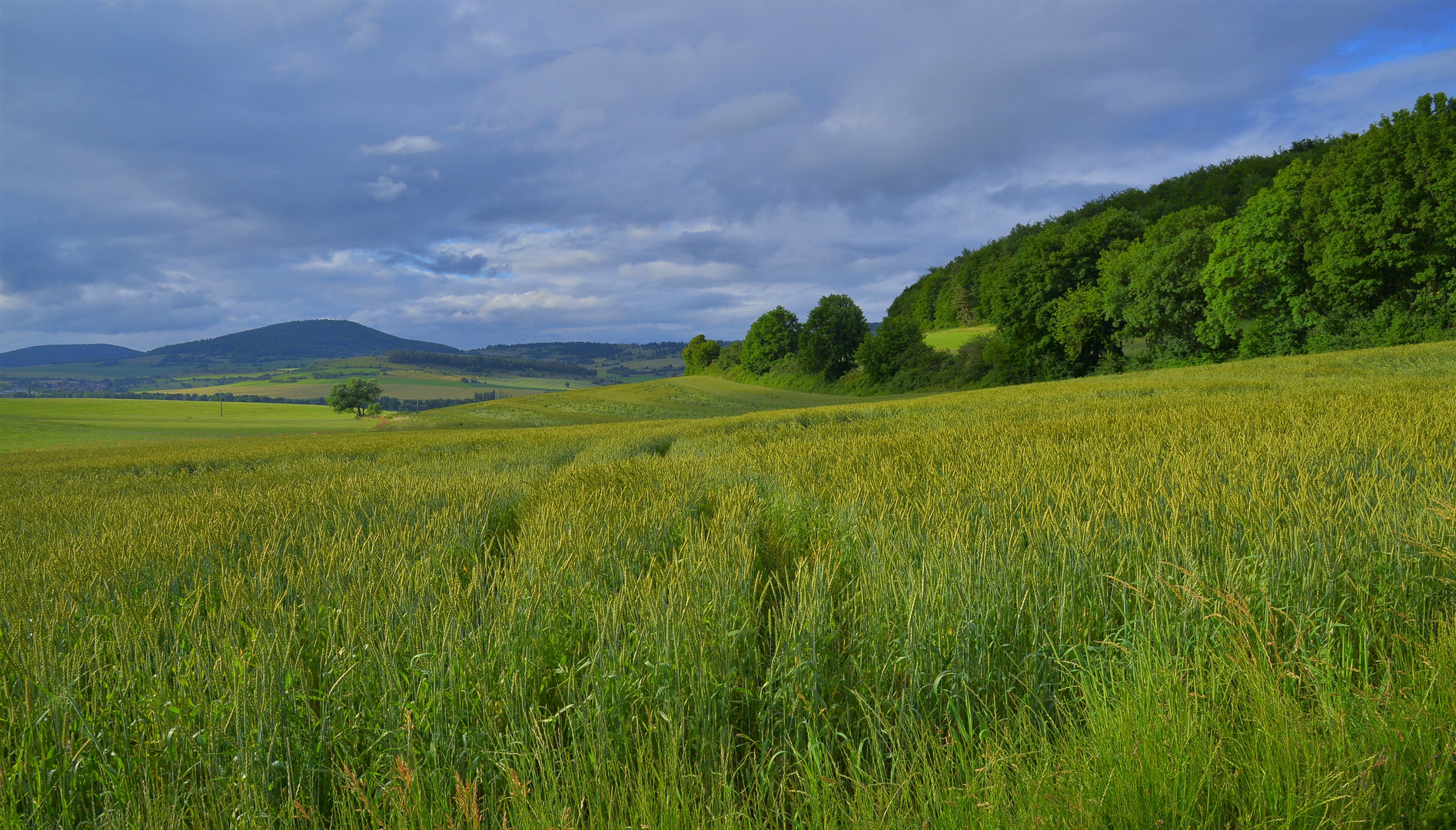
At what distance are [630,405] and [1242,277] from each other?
151 ft

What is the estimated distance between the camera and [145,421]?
5819 centimetres

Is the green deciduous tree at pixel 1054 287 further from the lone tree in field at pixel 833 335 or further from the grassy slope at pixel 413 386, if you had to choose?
the grassy slope at pixel 413 386

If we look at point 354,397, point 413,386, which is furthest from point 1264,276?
point 413,386

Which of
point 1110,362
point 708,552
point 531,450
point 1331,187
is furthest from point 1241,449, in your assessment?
point 1110,362

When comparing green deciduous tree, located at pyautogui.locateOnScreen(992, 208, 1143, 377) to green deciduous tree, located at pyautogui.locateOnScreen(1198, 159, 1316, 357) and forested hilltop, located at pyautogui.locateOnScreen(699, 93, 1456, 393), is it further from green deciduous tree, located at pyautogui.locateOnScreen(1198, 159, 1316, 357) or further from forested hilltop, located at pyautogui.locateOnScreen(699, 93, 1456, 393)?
green deciduous tree, located at pyautogui.locateOnScreen(1198, 159, 1316, 357)

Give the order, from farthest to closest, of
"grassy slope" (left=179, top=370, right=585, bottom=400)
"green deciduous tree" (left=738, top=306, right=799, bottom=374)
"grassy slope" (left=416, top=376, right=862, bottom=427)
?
1. "grassy slope" (left=179, top=370, right=585, bottom=400)
2. "green deciduous tree" (left=738, top=306, right=799, bottom=374)
3. "grassy slope" (left=416, top=376, right=862, bottom=427)

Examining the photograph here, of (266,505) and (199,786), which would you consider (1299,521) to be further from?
(266,505)

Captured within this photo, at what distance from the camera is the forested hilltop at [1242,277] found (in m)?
32.1

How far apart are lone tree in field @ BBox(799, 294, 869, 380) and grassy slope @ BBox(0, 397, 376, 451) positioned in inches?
1859

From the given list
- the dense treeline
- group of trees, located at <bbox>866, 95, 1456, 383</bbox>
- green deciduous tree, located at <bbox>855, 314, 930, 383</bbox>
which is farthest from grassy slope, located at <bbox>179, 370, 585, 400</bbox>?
group of trees, located at <bbox>866, 95, 1456, 383</bbox>

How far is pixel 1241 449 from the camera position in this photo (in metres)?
4.64

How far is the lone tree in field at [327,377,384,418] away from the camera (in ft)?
230

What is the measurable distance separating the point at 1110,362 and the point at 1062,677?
175 ft

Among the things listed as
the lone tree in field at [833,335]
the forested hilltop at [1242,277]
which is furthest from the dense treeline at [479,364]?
the forested hilltop at [1242,277]
